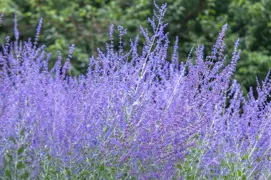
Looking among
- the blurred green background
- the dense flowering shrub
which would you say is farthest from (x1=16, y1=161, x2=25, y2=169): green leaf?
the blurred green background

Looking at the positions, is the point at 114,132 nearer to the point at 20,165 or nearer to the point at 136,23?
the point at 20,165

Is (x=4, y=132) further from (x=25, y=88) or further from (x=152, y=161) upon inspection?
(x=152, y=161)

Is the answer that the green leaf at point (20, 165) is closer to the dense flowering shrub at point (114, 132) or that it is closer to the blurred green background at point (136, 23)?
the dense flowering shrub at point (114, 132)

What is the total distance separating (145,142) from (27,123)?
0.74m

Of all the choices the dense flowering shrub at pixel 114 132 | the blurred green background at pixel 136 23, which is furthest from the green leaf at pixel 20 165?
the blurred green background at pixel 136 23

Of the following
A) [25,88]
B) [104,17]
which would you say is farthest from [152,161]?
[104,17]

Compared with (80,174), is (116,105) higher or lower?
higher

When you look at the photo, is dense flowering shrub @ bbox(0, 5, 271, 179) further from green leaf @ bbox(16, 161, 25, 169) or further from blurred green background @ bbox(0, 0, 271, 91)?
blurred green background @ bbox(0, 0, 271, 91)

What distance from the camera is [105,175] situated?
326 centimetres

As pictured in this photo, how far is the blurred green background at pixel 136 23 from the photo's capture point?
29.0ft

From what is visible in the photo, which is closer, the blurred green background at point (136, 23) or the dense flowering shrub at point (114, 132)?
the dense flowering shrub at point (114, 132)

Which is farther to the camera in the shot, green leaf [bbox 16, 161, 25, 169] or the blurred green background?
the blurred green background

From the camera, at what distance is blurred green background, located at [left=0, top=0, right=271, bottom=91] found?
8852mm

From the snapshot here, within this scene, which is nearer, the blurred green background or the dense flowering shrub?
the dense flowering shrub
